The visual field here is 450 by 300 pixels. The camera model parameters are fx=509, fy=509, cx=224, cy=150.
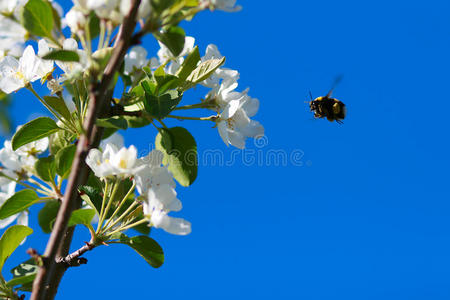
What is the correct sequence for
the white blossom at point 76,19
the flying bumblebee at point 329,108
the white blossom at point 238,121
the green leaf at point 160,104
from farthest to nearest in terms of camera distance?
the flying bumblebee at point 329,108 → the white blossom at point 238,121 → the green leaf at point 160,104 → the white blossom at point 76,19

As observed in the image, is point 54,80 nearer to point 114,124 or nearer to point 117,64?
point 114,124

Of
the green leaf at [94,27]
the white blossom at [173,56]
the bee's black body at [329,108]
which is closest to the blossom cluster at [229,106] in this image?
the white blossom at [173,56]

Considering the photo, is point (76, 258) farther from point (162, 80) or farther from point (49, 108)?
point (162, 80)

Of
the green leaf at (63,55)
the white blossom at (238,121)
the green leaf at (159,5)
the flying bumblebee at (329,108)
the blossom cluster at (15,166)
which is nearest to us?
the green leaf at (159,5)

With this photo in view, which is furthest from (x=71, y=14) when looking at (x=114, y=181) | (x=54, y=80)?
(x=114, y=181)

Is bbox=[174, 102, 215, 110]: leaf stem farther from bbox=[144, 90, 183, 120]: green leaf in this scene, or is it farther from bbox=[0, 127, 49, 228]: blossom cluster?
bbox=[0, 127, 49, 228]: blossom cluster

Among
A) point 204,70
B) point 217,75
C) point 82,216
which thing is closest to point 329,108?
point 217,75

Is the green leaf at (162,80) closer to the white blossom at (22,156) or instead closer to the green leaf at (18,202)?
the green leaf at (18,202)
